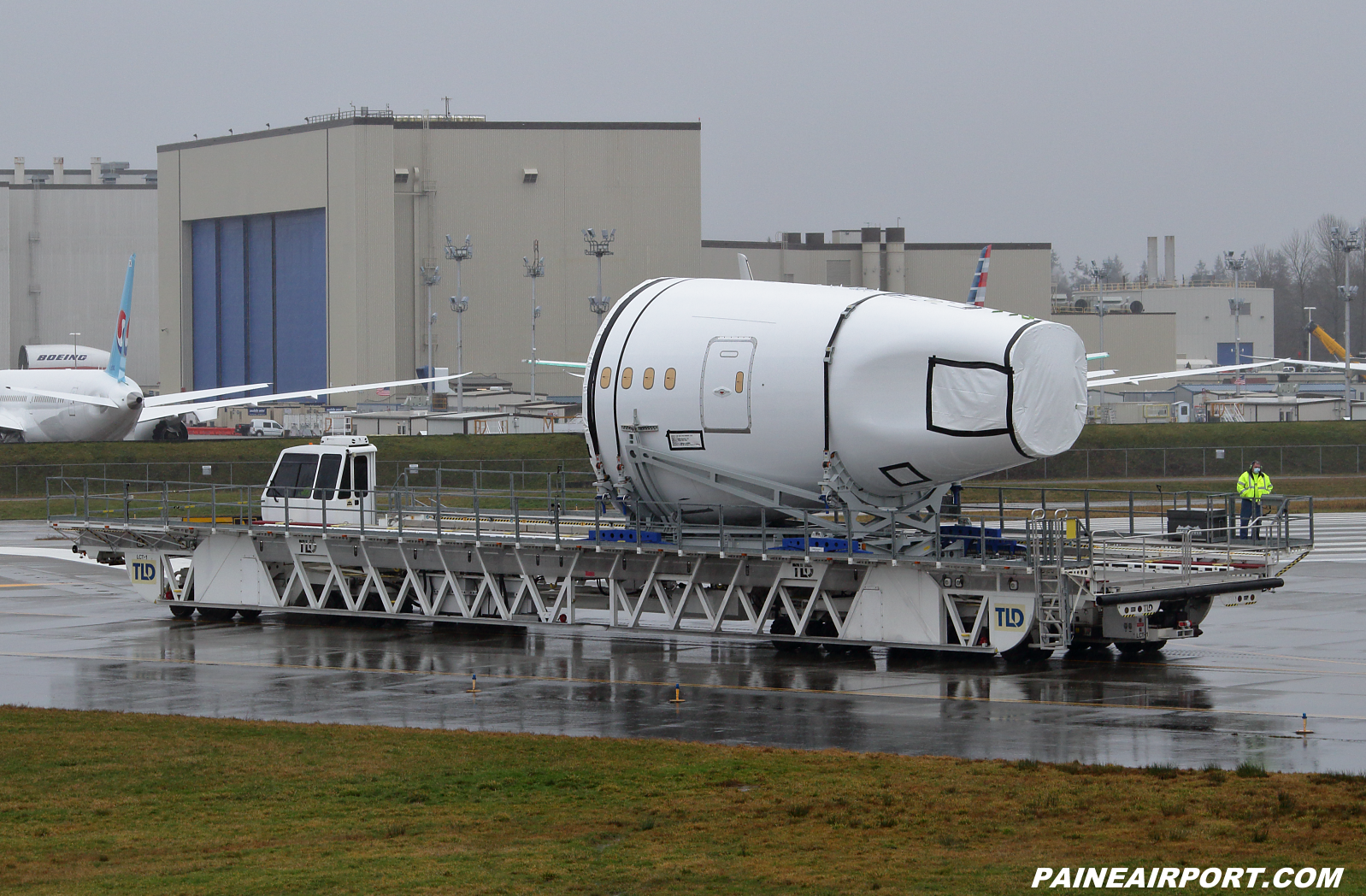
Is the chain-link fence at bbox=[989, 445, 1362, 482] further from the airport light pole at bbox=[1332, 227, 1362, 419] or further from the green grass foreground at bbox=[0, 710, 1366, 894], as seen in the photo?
the green grass foreground at bbox=[0, 710, 1366, 894]

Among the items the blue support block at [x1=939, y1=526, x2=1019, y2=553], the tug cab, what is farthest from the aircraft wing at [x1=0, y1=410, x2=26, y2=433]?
the blue support block at [x1=939, y1=526, x2=1019, y2=553]

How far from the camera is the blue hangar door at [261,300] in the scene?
10675cm

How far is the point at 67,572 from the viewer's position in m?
39.7

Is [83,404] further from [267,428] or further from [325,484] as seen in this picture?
[325,484]

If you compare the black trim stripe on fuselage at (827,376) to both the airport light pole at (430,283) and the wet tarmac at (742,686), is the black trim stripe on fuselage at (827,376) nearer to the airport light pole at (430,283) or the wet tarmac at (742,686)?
the wet tarmac at (742,686)

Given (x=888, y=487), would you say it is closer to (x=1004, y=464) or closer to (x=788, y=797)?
(x=1004, y=464)

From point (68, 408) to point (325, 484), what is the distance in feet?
163

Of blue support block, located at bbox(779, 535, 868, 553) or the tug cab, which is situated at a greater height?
the tug cab

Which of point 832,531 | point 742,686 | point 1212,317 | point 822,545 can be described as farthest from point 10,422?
point 1212,317

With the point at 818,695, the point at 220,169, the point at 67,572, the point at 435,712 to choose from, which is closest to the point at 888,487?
the point at 818,695

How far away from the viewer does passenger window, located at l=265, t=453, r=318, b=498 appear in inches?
1216

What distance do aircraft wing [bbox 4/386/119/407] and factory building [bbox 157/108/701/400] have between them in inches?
1110

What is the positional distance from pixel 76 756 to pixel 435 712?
15.3ft

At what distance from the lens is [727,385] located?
24844 millimetres
